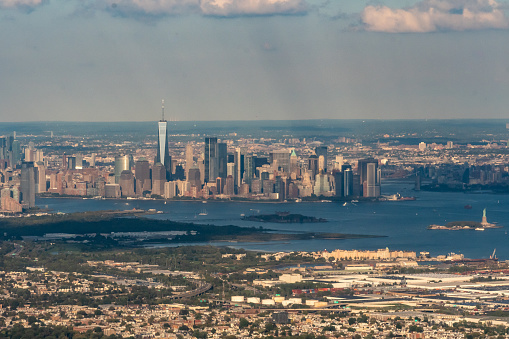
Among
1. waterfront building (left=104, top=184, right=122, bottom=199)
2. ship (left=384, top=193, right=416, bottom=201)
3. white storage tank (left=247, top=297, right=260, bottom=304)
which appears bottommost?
waterfront building (left=104, top=184, right=122, bottom=199)

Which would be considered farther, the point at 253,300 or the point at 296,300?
the point at 253,300

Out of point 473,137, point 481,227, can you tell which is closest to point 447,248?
point 481,227

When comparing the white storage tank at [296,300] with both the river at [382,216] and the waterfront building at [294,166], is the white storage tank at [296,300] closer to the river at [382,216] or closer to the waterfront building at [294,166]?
the river at [382,216]

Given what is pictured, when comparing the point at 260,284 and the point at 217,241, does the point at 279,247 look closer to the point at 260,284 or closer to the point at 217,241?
the point at 217,241

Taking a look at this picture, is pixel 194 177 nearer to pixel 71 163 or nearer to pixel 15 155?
pixel 71 163

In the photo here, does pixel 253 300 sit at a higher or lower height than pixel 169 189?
higher

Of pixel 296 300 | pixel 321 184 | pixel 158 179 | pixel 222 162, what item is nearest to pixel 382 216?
pixel 321 184

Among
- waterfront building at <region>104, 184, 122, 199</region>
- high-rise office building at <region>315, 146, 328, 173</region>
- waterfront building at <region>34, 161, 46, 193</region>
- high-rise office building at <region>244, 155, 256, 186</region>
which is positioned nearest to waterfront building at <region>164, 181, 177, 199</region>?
Answer: waterfront building at <region>104, 184, 122, 199</region>

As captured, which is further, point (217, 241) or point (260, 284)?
point (217, 241)

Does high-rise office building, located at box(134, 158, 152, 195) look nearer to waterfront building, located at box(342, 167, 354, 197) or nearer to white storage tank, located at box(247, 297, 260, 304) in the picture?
waterfront building, located at box(342, 167, 354, 197)

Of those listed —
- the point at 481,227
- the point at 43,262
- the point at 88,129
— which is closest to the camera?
the point at 43,262

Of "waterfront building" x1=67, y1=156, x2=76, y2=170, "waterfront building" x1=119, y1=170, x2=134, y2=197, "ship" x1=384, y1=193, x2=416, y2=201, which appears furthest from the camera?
"waterfront building" x1=67, y1=156, x2=76, y2=170
